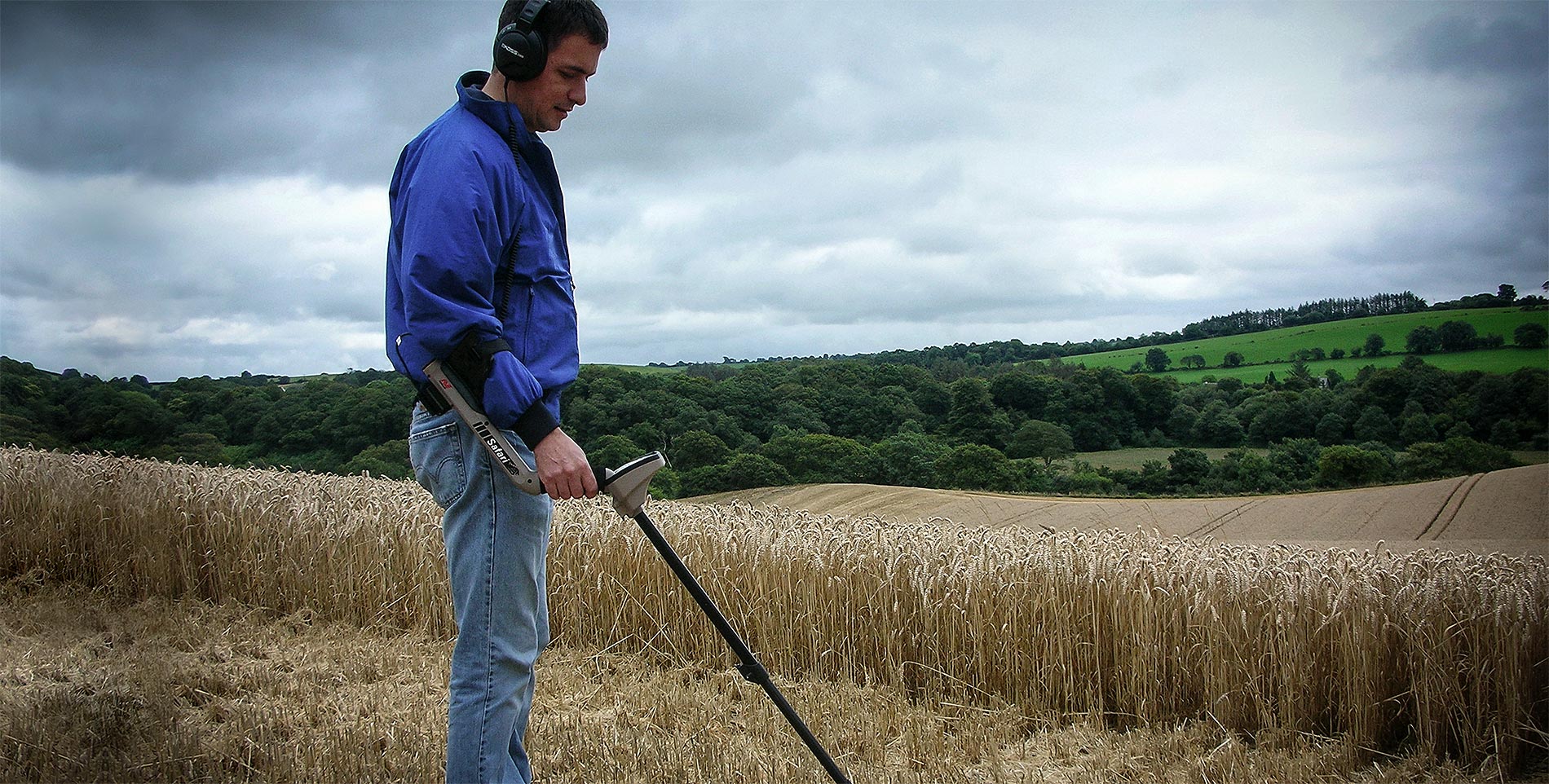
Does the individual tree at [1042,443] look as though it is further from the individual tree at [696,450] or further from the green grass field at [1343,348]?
the individual tree at [696,450]

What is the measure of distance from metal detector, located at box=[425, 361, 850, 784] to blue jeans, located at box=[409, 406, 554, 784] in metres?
0.12

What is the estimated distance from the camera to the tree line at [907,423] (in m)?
8.65

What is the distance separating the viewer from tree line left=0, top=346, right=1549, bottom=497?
8648mm

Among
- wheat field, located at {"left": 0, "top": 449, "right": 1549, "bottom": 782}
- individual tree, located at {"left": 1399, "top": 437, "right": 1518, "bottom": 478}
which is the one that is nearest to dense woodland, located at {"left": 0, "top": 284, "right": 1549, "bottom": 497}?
individual tree, located at {"left": 1399, "top": 437, "right": 1518, "bottom": 478}

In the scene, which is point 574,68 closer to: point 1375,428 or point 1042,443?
point 1042,443

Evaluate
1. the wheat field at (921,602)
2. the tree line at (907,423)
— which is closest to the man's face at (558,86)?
the wheat field at (921,602)

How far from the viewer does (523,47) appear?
6.95 feet

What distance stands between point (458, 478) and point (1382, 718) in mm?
4128

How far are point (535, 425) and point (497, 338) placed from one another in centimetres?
22

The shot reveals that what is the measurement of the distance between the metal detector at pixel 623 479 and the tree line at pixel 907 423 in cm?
606

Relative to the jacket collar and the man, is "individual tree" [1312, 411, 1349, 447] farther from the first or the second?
the jacket collar

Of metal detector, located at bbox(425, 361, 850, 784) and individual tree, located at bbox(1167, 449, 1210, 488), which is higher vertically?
metal detector, located at bbox(425, 361, 850, 784)

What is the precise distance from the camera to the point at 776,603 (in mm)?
5223

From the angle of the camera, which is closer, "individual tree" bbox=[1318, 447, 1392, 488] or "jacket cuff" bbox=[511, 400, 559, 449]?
"jacket cuff" bbox=[511, 400, 559, 449]
